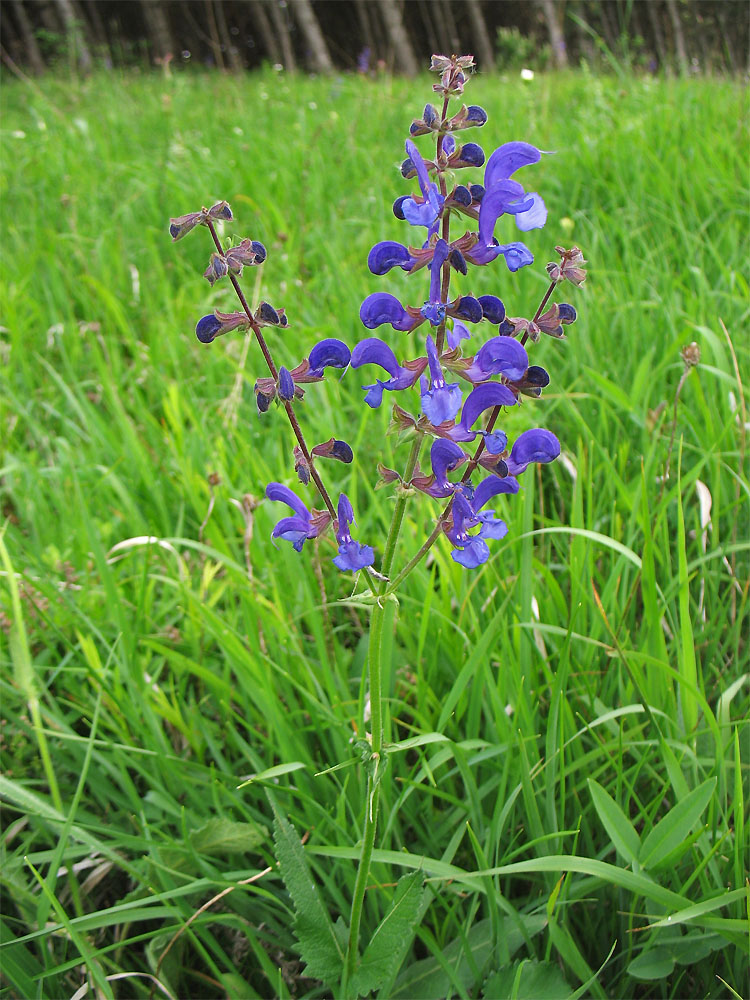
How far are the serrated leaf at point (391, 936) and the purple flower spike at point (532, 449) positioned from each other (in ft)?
2.34

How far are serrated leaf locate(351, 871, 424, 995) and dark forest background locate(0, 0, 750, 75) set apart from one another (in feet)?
28.8

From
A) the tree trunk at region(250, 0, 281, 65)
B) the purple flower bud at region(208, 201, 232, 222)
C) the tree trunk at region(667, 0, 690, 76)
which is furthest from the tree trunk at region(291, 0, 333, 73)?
the purple flower bud at region(208, 201, 232, 222)

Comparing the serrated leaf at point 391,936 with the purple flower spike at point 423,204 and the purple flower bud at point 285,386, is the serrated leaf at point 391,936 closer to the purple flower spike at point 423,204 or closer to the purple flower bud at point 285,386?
the purple flower bud at point 285,386

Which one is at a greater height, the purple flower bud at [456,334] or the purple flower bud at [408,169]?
the purple flower bud at [408,169]

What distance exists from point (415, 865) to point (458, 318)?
101 centimetres

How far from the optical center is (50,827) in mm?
1608

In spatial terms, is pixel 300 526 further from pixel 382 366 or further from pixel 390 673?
pixel 390 673

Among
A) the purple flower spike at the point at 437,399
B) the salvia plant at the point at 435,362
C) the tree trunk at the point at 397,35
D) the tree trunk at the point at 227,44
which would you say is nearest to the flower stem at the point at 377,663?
the salvia plant at the point at 435,362

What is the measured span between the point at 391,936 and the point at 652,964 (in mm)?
490

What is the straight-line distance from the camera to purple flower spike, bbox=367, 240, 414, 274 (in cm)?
102

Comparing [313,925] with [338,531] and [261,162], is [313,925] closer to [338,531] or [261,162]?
[338,531]

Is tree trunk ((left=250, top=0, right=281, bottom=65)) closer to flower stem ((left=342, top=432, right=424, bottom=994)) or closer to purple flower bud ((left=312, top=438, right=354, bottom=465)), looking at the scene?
purple flower bud ((left=312, top=438, right=354, bottom=465))

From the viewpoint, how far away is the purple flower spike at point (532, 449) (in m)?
1.15

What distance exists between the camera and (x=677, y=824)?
53.1 inches
